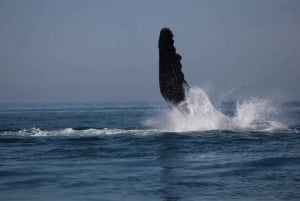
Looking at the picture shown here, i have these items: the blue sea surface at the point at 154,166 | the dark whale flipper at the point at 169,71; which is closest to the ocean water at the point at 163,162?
the blue sea surface at the point at 154,166

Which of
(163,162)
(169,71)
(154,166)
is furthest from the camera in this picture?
(169,71)

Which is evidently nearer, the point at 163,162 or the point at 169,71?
the point at 163,162

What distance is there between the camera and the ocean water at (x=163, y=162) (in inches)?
500

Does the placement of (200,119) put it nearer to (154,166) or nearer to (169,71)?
(169,71)

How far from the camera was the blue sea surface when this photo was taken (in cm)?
1259

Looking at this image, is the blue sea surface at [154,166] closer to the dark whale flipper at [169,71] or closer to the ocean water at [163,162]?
the ocean water at [163,162]

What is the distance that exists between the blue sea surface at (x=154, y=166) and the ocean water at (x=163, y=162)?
2 cm

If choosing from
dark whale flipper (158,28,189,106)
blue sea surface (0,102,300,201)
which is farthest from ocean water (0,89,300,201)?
dark whale flipper (158,28,189,106)

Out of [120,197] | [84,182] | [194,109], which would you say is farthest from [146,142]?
[120,197]

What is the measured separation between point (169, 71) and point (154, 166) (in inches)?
497

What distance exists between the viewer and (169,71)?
28.9 meters

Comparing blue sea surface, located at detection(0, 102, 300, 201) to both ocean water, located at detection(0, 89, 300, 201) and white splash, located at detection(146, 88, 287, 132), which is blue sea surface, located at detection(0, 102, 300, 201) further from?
white splash, located at detection(146, 88, 287, 132)

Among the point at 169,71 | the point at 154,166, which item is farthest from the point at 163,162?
the point at 169,71

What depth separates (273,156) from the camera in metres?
18.4
